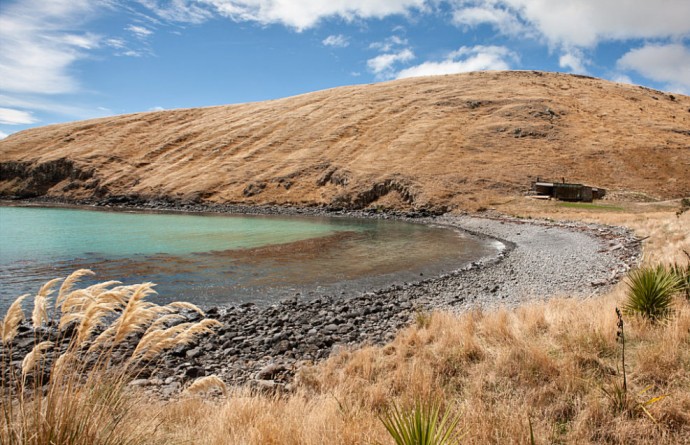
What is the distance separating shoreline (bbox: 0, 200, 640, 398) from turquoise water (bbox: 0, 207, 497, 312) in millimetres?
1910

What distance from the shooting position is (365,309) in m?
13.7

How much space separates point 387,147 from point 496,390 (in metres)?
64.9

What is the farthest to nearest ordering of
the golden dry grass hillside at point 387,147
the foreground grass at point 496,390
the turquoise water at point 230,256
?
the golden dry grass hillside at point 387,147
the turquoise water at point 230,256
the foreground grass at point 496,390

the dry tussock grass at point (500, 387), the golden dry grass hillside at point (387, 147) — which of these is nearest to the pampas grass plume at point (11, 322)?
the dry tussock grass at point (500, 387)

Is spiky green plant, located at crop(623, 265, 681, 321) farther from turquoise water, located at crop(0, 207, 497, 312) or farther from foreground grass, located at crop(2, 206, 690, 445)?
turquoise water, located at crop(0, 207, 497, 312)

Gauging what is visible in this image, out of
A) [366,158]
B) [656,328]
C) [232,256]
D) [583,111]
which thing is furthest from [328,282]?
[583,111]

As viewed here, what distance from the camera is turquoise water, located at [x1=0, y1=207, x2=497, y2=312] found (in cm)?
1762

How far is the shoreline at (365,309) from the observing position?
890 centimetres

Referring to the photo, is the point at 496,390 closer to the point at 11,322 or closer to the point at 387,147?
the point at 11,322

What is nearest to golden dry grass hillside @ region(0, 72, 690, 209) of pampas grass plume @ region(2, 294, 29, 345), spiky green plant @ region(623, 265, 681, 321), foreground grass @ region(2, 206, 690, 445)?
spiky green plant @ region(623, 265, 681, 321)

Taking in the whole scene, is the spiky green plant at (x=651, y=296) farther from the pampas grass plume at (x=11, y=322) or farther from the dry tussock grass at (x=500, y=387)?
the pampas grass plume at (x=11, y=322)

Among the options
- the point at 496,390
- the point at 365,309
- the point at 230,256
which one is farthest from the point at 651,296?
the point at 230,256

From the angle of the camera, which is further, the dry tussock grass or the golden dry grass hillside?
the golden dry grass hillside

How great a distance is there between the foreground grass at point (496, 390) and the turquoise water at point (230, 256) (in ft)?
30.5
